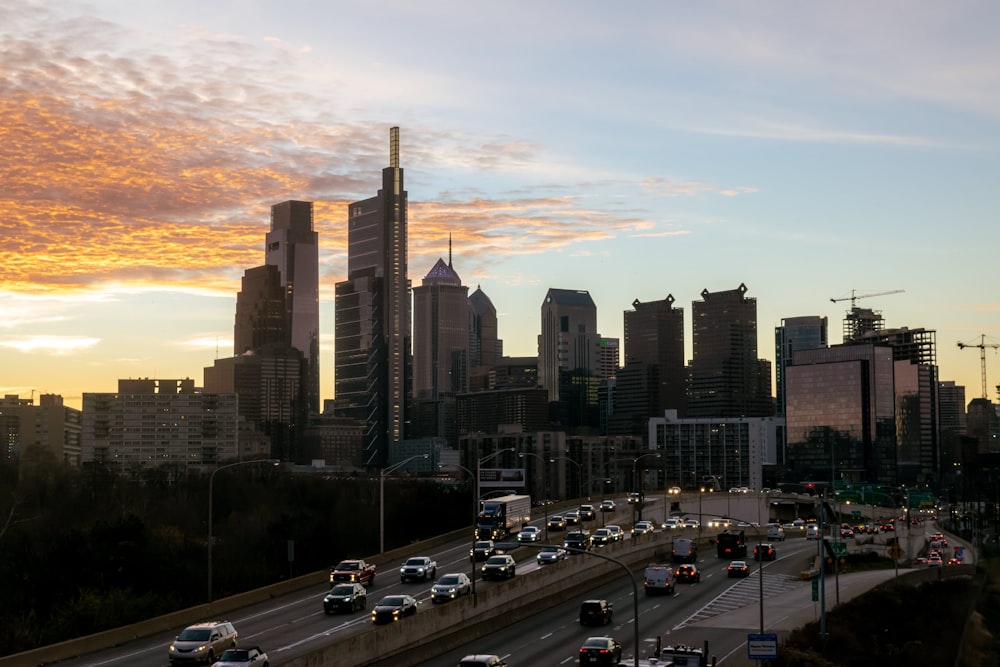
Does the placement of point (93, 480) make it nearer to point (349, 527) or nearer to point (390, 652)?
point (349, 527)

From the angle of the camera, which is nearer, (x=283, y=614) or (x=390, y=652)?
(x=390, y=652)

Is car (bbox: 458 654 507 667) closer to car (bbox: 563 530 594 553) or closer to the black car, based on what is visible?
the black car

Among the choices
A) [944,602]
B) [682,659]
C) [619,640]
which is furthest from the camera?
[944,602]

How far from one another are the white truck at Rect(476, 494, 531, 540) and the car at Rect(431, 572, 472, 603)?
3969 centimetres

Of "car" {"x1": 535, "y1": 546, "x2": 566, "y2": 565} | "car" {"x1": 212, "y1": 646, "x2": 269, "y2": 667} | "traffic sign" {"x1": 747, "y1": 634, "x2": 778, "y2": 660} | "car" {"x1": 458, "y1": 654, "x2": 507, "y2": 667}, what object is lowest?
"car" {"x1": 535, "y1": 546, "x2": 566, "y2": 565}

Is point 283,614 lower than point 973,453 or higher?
lower

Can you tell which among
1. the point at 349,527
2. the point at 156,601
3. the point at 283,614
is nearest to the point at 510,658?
the point at 283,614

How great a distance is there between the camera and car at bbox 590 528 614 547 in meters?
111

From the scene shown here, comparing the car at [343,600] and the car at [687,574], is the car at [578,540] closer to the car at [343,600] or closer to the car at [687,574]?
the car at [687,574]

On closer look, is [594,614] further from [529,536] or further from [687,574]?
[529,536]

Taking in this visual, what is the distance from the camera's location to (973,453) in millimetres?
106875

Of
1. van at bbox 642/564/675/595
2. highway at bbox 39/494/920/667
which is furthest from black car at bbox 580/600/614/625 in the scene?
van at bbox 642/564/675/595

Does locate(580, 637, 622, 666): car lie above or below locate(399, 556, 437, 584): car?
below

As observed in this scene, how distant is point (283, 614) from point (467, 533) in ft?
148
